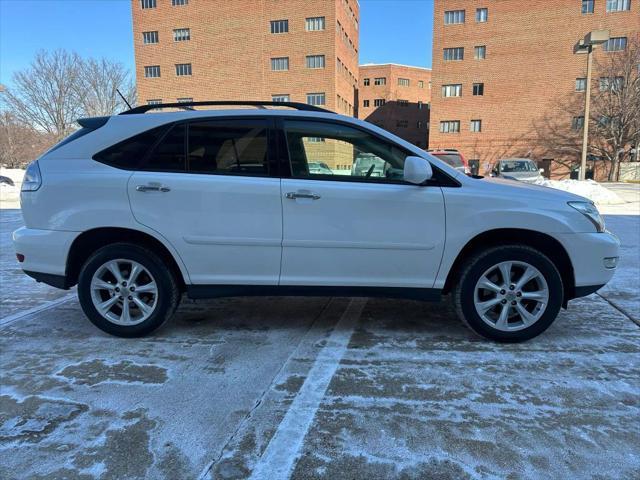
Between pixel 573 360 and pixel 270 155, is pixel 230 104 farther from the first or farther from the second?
pixel 573 360

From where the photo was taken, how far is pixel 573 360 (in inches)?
137

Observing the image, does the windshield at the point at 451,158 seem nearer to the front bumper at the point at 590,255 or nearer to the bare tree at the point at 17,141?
the front bumper at the point at 590,255

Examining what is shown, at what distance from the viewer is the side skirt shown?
149 inches

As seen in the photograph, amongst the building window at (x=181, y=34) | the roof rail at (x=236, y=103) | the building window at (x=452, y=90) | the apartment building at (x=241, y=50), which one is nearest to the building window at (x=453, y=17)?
the building window at (x=452, y=90)

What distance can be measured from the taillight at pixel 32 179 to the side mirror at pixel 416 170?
2963 millimetres

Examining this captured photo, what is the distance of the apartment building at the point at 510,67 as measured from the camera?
4072 centimetres

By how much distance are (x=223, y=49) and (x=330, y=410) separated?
49316 millimetres

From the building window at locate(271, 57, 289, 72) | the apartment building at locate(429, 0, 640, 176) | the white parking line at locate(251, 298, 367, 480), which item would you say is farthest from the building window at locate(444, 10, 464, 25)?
the white parking line at locate(251, 298, 367, 480)

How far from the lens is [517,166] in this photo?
70.1ft

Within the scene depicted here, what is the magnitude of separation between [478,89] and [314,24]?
1715cm

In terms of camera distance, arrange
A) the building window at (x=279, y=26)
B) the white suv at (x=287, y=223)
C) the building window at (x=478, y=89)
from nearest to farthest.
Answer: the white suv at (x=287, y=223), the building window at (x=478, y=89), the building window at (x=279, y=26)

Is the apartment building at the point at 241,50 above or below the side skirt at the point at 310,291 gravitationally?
above

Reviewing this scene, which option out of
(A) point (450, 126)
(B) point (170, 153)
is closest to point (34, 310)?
(B) point (170, 153)

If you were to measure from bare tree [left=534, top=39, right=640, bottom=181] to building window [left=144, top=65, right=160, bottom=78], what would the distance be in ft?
127
